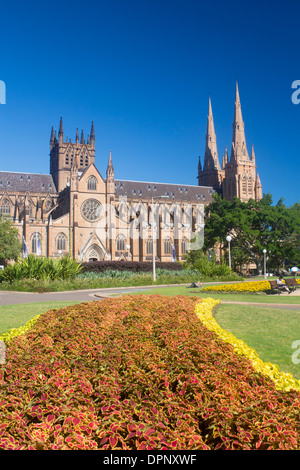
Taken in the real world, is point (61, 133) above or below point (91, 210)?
above

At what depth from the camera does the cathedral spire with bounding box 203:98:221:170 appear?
108 meters

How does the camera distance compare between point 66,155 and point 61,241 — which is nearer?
point 61,241

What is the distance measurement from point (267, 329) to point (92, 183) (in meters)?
65.6

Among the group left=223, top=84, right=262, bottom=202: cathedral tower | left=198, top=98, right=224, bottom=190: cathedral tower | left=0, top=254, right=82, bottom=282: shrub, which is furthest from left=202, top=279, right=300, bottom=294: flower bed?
left=198, top=98, right=224, bottom=190: cathedral tower

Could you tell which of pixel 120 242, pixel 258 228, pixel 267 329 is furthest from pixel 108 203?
pixel 267 329

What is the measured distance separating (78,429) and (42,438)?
31cm

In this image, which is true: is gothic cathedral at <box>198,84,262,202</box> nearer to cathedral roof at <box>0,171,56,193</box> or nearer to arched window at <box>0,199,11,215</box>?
cathedral roof at <box>0,171,56,193</box>

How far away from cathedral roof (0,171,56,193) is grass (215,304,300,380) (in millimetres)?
74580

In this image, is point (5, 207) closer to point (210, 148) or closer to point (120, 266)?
point (120, 266)

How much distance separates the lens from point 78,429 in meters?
3.65

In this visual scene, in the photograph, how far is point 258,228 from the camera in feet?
214

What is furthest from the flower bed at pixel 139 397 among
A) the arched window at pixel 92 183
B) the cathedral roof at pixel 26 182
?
the cathedral roof at pixel 26 182

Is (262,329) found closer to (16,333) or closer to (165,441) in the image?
(16,333)

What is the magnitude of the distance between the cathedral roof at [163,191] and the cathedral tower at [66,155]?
34.0 feet
